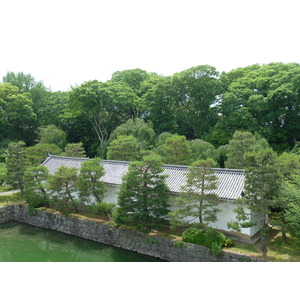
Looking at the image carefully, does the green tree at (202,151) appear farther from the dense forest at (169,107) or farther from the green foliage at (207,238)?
the green foliage at (207,238)

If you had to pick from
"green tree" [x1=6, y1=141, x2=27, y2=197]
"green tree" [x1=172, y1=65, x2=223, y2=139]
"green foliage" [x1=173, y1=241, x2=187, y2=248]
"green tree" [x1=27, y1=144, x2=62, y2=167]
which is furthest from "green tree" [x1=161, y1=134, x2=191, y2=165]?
"green tree" [x1=27, y1=144, x2=62, y2=167]

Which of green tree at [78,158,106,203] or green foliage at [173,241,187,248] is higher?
green tree at [78,158,106,203]

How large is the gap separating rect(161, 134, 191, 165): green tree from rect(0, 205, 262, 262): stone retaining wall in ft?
21.9

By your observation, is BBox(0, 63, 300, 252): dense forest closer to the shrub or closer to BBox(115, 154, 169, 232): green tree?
BBox(115, 154, 169, 232): green tree

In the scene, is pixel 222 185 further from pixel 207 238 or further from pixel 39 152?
pixel 39 152

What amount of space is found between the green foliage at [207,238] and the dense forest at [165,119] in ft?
8.49


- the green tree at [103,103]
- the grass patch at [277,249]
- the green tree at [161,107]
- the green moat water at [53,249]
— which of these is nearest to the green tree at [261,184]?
the grass patch at [277,249]

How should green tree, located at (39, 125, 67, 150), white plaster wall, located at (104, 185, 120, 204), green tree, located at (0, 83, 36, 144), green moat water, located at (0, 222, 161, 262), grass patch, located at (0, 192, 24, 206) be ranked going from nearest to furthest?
green moat water, located at (0, 222, 161, 262) → white plaster wall, located at (104, 185, 120, 204) → grass patch, located at (0, 192, 24, 206) → green tree, located at (39, 125, 67, 150) → green tree, located at (0, 83, 36, 144)

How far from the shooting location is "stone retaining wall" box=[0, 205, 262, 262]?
40.9 ft

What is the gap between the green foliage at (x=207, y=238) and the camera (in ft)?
39.5

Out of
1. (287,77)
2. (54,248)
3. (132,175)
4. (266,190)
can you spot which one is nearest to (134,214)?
(132,175)

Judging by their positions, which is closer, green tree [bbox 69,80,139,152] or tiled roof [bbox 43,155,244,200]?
tiled roof [bbox 43,155,244,200]

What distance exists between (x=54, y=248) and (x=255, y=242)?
11.0m

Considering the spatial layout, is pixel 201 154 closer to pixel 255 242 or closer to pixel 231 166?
pixel 231 166
